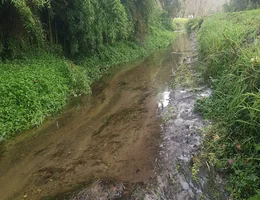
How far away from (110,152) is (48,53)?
20.3ft

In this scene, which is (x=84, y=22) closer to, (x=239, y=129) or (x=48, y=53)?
(x=48, y=53)

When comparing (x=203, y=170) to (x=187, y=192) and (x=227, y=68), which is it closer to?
(x=187, y=192)

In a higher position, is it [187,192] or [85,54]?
[85,54]

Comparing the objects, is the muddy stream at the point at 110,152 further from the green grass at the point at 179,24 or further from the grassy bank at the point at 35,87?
the green grass at the point at 179,24

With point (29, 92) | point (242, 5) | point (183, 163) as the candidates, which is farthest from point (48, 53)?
point (242, 5)

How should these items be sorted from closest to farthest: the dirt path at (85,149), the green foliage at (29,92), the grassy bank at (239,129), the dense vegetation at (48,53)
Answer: the grassy bank at (239,129)
the dirt path at (85,149)
the green foliage at (29,92)
the dense vegetation at (48,53)

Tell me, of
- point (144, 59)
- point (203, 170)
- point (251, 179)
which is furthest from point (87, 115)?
point (144, 59)

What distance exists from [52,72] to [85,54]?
368 cm

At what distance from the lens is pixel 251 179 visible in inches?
135

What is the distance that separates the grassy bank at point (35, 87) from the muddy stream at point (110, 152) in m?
0.38

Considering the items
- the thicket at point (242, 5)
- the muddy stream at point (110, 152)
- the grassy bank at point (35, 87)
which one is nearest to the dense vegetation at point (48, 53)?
the grassy bank at point (35, 87)

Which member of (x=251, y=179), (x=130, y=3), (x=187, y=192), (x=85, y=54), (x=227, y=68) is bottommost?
(x=187, y=192)

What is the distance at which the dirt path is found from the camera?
13.6 ft

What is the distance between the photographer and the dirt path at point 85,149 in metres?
4.16
